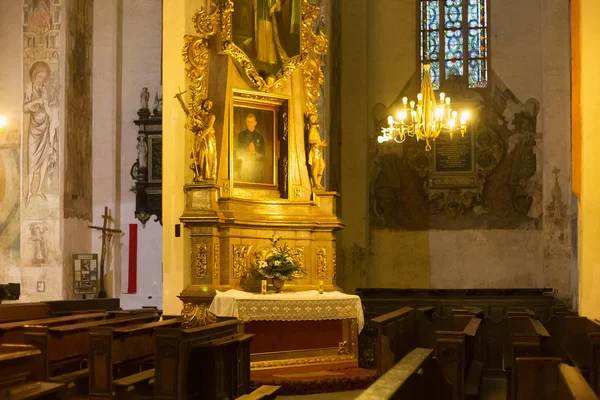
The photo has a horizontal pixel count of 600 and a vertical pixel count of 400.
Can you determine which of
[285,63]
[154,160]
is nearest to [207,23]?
[285,63]

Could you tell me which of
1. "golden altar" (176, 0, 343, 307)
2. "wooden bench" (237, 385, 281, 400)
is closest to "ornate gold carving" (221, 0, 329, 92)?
"golden altar" (176, 0, 343, 307)

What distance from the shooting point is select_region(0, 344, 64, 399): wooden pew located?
4.64 meters

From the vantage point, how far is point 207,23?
11.8 meters

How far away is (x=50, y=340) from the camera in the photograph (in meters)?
8.17

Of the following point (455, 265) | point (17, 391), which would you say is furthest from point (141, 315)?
point (455, 265)

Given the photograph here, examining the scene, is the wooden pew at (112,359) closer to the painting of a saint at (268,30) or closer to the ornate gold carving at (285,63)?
the ornate gold carving at (285,63)

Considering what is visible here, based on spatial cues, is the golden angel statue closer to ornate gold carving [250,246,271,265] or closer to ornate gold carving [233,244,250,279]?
ornate gold carving [233,244,250,279]

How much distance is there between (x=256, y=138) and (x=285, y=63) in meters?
1.15

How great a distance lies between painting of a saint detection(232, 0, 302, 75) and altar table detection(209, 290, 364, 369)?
11.1 feet

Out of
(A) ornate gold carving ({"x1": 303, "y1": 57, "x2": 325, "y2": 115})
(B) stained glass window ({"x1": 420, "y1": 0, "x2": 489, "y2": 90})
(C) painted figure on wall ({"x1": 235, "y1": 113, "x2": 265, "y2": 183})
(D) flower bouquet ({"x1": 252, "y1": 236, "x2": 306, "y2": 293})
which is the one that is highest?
(B) stained glass window ({"x1": 420, "y1": 0, "x2": 489, "y2": 90})

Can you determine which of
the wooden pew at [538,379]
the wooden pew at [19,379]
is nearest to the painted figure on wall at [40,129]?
the wooden pew at [19,379]

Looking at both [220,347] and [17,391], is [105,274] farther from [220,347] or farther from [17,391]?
[17,391]

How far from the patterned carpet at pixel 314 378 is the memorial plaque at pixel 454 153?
8055mm

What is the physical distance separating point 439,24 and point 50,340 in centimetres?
1280
